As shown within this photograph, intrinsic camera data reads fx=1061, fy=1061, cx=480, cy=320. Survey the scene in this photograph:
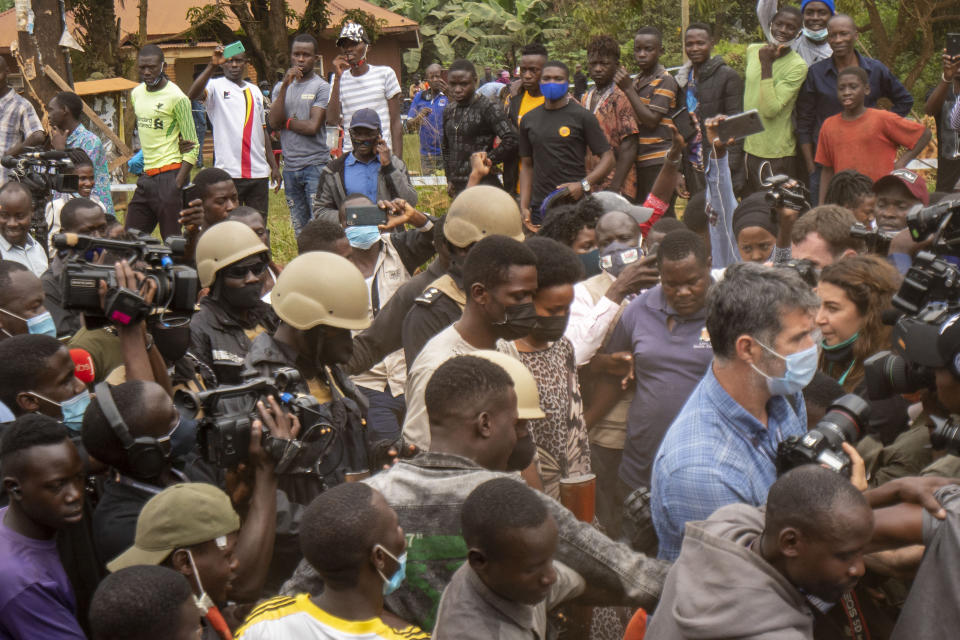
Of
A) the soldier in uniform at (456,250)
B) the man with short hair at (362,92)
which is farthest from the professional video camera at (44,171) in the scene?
the soldier in uniform at (456,250)

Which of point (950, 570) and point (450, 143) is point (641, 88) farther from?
point (950, 570)

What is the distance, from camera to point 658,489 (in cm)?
321

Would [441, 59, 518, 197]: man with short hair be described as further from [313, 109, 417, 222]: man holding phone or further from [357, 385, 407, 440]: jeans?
[357, 385, 407, 440]: jeans

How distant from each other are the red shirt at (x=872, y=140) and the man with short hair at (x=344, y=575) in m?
6.42

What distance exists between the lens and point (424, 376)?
3.96 meters

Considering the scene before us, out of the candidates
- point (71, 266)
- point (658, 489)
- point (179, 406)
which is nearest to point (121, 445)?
point (179, 406)

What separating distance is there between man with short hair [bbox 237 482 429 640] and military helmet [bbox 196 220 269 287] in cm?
208

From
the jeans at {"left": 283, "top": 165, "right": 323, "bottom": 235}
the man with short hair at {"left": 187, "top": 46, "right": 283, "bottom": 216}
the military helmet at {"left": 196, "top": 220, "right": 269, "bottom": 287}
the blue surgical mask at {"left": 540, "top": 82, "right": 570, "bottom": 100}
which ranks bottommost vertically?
the jeans at {"left": 283, "top": 165, "right": 323, "bottom": 235}

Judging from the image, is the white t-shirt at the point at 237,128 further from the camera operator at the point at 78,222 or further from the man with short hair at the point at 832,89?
the man with short hair at the point at 832,89

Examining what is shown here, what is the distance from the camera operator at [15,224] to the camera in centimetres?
673

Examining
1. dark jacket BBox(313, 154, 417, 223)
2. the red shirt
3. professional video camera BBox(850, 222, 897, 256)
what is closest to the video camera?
professional video camera BBox(850, 222, 897, 256)

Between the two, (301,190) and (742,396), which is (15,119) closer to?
(301,190)

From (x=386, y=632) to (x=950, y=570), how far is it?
1.47m

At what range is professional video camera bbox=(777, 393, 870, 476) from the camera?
3.03 meters
